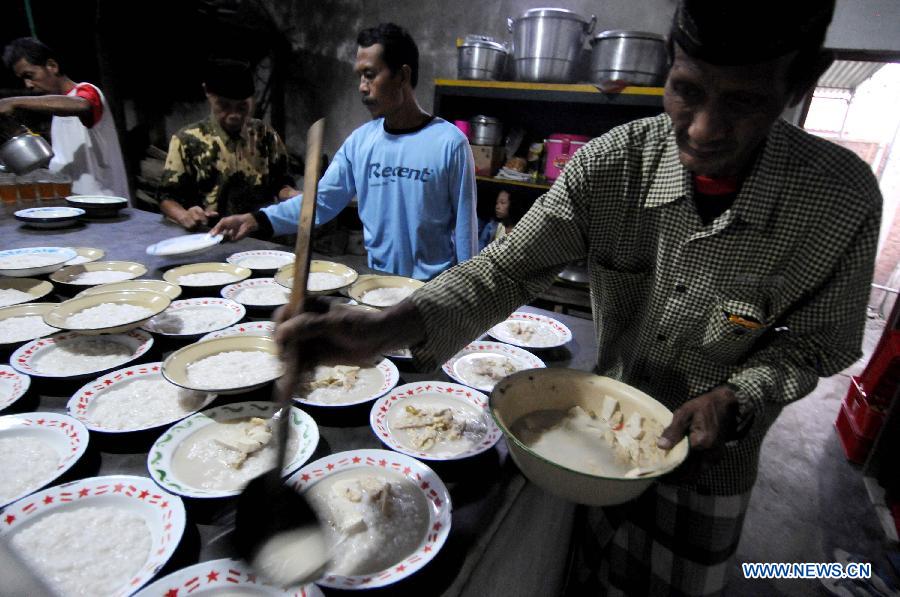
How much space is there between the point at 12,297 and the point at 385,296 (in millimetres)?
1664

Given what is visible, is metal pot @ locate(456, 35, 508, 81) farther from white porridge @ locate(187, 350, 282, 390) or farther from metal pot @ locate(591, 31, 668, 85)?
white porridge @ locate(187, 350, 282, 390)

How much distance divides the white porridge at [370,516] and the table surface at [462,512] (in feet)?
Result: 0.22

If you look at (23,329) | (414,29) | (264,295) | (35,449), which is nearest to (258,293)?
(264,295)

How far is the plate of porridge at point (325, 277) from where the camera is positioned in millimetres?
2328

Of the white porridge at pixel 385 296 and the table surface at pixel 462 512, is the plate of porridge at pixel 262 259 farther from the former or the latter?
the table surface at pixel 462 512

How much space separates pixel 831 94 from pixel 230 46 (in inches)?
543

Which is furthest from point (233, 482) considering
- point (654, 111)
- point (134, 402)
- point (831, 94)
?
point (831, 94)

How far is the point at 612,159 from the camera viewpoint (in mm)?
1430

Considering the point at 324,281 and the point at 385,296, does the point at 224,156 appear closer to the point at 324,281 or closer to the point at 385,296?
the point at 324,281

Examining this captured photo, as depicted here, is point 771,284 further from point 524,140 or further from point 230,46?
point 230,46

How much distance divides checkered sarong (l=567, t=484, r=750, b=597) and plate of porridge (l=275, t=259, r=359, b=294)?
1.57 m

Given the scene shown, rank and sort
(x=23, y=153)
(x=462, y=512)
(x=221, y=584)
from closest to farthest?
(x=221, y=584)
(x=462, y=512)
(x=23, y=153)

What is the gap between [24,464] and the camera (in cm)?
112

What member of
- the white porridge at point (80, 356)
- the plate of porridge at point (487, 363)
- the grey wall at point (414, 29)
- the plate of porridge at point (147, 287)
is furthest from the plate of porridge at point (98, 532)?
the grey wall at point (414, 29)
